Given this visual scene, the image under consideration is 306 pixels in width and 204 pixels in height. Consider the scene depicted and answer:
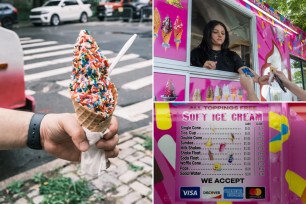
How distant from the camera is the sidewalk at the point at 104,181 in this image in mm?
3105

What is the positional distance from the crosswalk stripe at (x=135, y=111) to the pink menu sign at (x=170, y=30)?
144 inches

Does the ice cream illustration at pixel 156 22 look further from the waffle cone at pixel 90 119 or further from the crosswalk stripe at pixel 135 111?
the crosswalk stripe at pixel 135 111

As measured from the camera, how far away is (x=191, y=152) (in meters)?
1.27

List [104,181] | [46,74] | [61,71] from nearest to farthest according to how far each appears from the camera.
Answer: [104,181] < [46,74] < [61,71]

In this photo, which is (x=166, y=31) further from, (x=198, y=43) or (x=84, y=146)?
(x=84, y=146)

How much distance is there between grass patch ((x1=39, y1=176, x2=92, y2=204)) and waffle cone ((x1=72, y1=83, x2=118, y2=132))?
1833mm

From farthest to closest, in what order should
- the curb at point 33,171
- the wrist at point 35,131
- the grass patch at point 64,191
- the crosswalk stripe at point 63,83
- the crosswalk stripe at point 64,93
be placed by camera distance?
the crosswalk stripe at point 63,83
the crosswalk stripe at point 64,93
the curb at point 33,171
the grass patch at point 64,191
the wrist at point 35,131

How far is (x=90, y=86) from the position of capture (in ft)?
4.32

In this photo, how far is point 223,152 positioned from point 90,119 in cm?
49

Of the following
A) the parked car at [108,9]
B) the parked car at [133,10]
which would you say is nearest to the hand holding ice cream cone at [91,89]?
the parked car at [133,10]

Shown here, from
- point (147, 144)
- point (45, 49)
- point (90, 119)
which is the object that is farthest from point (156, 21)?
point (45, 49)

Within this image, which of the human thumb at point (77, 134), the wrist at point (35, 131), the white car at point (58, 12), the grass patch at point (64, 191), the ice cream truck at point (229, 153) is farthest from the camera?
the white car at point (58, 12)

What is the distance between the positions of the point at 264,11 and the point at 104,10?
1700 cm

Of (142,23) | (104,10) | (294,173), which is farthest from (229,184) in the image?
(104,10)
